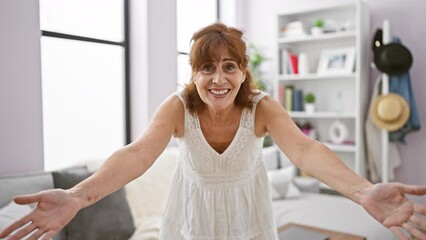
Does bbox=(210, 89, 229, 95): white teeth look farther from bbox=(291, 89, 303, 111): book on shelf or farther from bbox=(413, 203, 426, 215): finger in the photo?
bbox=(291, 89, 303, 111): book on shelf

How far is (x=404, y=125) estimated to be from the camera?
3.53 meters

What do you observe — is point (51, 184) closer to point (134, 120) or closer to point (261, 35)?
point (134, 120)

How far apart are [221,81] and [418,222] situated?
2.27 feet

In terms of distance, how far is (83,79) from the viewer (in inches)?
124

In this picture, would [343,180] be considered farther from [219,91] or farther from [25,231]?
[25,231]

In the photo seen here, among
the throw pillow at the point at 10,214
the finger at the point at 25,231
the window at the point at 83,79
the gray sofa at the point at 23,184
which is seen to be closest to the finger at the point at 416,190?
the finger at the point at 25,231

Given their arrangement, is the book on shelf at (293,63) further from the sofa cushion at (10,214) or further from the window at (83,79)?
the sofa cushion at (10,214)

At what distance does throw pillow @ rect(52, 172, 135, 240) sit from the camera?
6.89 ft

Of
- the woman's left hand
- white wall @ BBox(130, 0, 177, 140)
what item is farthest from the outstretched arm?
white wall @ BBox(130, 0, 177, 140)

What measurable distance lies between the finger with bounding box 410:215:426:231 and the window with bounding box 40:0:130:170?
92.8 inches

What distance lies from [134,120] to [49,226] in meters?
2.63

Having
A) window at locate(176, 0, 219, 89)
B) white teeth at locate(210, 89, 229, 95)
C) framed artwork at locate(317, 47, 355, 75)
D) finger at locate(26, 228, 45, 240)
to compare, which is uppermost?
window at locate(176, 0, 219, 89)

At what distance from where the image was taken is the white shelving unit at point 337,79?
3.72 meters

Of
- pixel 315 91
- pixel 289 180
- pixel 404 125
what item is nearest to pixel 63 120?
pixel 289 180
